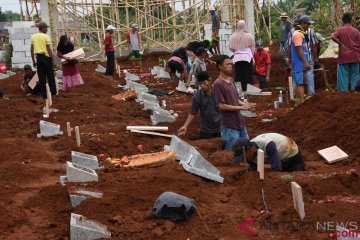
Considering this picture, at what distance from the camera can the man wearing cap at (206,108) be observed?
361 inches

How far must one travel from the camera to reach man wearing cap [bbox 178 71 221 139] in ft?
30.1

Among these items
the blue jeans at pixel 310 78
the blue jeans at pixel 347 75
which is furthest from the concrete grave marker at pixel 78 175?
the blue jeans at pixel 347 75

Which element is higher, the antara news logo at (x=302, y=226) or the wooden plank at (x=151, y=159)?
the wooden plank at (x=151, y=159)

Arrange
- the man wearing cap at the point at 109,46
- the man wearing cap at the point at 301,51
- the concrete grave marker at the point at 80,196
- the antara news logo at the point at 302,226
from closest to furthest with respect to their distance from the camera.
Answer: the antara news logo at the point at 302,226 < the concrete grave marker at the point at 80,196 < the man wearing cap at the point at 301,51 < the man wearing cap at the point at 109,46

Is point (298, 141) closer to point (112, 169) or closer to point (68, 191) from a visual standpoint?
point (112, 169)

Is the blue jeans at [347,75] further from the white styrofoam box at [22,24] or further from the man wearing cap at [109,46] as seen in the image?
the white styrofoam box at [22,24]

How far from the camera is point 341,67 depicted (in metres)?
11.8

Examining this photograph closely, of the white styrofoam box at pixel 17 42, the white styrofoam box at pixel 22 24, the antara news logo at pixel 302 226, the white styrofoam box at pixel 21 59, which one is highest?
the white styrofoam box at pixel 22 24

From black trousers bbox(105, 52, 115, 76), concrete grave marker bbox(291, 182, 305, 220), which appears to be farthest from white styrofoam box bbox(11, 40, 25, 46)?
concrete grave marker bbox(291, 182, 305, 220)

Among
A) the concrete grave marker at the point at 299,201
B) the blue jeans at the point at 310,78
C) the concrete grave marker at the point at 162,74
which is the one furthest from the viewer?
the concrete grave marker at the point at 162,74

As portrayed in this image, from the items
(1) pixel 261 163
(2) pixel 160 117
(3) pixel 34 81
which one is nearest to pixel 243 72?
(2) pixel 160 117

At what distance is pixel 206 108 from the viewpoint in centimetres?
928

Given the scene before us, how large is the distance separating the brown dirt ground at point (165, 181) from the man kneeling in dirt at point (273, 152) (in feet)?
0.59

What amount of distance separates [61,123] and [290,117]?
383cm
